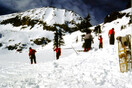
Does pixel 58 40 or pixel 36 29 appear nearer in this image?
pixel 58 40

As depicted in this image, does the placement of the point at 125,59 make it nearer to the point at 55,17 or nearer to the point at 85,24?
the point at 85,24

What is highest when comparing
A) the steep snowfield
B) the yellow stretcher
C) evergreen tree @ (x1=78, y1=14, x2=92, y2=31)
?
the steep snowfield

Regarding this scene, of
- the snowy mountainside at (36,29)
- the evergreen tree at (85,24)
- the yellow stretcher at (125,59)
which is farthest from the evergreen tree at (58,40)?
the snowy mountainside at (36,29)

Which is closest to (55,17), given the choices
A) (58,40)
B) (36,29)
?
(36,29)

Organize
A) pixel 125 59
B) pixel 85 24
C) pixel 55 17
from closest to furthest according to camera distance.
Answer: pixel 125 59 < pixel 85 24 < pixel 55 17

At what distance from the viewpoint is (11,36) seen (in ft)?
363

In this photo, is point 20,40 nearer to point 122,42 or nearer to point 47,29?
point 47,29

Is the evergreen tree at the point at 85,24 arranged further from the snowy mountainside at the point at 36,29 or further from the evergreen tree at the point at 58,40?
the snowy mountainside at the point at 36,29

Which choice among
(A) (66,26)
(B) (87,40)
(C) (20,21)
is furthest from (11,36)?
(B) (87,40)

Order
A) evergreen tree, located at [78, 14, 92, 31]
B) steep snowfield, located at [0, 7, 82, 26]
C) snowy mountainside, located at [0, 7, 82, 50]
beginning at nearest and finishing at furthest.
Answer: evergreen tree, located at [78, 14, 92, 31] < snowy mountainside, located at [0, 7, 82, 50] < steep snowfield, located at [0, 7, 82, 26]

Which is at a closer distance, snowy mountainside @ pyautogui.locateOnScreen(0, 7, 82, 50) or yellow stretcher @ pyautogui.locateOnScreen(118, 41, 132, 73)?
yellow stretcher @ pyautogui.locateOnScreen(118, 41, 132, 73)

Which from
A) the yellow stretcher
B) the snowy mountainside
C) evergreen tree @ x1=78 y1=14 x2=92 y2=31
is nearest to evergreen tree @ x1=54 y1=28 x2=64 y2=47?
evergreen tree @ x1=78 y1=14 x2=92 y2=31

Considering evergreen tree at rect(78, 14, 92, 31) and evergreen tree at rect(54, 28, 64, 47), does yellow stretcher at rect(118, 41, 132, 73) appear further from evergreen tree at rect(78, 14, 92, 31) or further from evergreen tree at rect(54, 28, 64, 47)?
evergreen tree at rect(78, 14, 92, 31)

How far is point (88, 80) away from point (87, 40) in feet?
19.9
